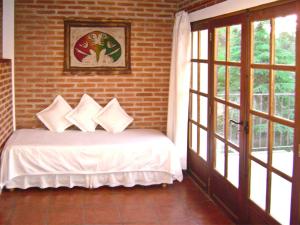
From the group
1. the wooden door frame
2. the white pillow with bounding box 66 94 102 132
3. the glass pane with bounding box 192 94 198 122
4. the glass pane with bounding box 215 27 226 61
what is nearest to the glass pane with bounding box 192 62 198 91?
the glass pane with bounding box 192 94 198 122

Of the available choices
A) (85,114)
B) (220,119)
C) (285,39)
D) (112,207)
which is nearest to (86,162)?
(112,207)

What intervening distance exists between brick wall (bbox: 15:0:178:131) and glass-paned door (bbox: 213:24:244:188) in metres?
1.50

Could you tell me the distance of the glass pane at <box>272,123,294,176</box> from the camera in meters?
3.41

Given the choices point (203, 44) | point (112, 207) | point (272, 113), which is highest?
point (203, 44)

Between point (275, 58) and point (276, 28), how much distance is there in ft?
0.77

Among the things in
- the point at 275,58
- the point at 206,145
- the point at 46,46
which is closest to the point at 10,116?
the point at 46,46

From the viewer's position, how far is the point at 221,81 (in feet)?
15.9

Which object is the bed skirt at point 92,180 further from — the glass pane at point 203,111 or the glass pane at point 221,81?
the glass pane at point 221,81

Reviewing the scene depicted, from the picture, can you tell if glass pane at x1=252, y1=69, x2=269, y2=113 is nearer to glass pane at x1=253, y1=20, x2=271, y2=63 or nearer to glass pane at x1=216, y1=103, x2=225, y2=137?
glass pane at x1=253, y1=20, x2=271, y2=63

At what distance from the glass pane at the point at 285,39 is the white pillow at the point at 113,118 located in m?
3.00

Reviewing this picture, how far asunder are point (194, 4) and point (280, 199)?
2.81 m

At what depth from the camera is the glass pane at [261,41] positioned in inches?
147

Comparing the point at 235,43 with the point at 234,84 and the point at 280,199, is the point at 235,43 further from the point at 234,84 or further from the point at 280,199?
the point at 280,199

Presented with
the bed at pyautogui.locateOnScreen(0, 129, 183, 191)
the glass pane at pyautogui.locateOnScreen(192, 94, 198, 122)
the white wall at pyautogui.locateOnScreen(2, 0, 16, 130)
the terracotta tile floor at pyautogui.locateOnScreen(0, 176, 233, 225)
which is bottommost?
the terracotta tile floor at pyautogui.locateOnScreen(0, 176, 233, 225)
